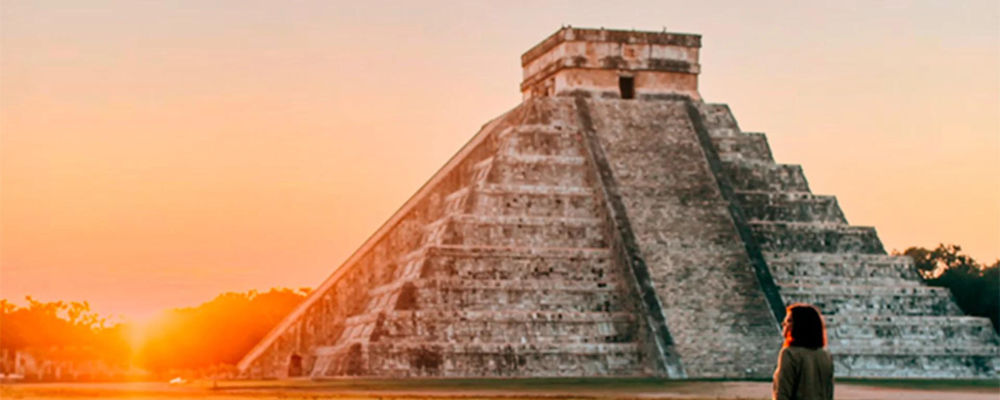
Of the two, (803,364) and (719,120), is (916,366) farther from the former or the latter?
(803,364)

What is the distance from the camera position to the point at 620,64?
38.1m

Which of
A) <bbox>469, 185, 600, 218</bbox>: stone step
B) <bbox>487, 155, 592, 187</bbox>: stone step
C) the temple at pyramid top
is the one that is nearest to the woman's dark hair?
<bbox>469, 185, 600, 218</bbox>: stone step

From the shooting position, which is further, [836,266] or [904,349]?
[836,266]

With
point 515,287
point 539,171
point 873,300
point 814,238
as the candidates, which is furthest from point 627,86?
point 515,287

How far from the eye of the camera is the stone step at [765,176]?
36781 mm

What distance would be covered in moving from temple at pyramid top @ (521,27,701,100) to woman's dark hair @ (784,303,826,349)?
30.6 m

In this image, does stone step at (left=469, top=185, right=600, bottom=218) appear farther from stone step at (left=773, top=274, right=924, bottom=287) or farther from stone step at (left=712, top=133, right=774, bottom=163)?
stone step at (left=712, top=133, right=774, bottom=163)

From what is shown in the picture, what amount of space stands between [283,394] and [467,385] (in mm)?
4617

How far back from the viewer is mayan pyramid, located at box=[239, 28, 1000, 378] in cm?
3077

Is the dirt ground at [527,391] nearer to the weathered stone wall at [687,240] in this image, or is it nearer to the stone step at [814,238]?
the weathered stone wall at [687,240]

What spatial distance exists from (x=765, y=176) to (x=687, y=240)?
436cm

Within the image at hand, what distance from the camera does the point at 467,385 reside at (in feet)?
87.5

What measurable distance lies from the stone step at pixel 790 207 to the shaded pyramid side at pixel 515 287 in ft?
13.3

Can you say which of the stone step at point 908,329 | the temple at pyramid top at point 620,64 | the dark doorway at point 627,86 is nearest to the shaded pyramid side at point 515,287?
the temple at pyramid top at point 620,64
